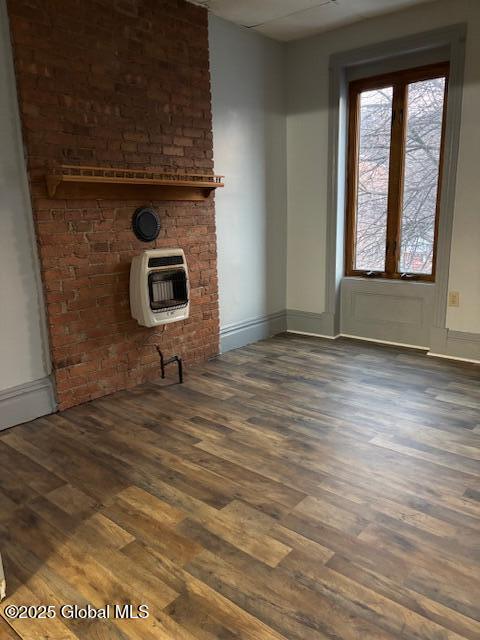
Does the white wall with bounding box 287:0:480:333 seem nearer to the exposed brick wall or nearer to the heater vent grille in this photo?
the exposed brick wall

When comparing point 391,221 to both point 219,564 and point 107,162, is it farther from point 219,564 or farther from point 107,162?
point 219,564

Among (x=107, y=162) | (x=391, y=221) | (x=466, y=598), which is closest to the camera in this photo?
(x=466, y=598)

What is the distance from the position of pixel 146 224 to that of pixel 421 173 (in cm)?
239

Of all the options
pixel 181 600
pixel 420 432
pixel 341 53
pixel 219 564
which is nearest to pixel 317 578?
pixel 219 564

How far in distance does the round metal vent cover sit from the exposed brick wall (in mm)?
56

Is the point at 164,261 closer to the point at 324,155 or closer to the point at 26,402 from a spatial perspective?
the point at 26,402

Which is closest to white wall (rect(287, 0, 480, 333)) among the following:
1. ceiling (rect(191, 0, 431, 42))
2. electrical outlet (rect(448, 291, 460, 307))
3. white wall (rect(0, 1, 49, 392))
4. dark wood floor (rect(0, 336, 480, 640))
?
electrical outlet (rect(448, 291, 460, 307))

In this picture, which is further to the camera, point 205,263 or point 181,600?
point 205,263

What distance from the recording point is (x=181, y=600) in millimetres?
1658

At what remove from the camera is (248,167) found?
443 cm

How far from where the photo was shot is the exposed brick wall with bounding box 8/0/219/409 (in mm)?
2936

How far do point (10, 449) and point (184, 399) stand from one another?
1.12 metres

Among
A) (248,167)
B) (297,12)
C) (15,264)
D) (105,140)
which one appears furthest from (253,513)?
(297,12)

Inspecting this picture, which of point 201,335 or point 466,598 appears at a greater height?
point 201,335
